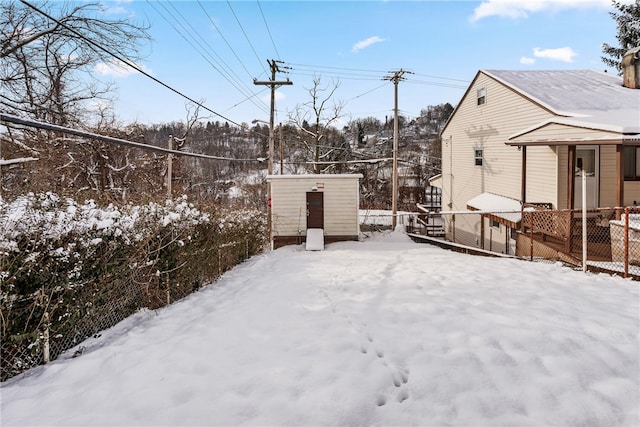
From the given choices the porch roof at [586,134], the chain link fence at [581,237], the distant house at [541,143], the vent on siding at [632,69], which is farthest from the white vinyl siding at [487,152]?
the vent on siding at [632,69]

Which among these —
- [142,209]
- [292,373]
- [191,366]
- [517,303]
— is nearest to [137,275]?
[142,209]

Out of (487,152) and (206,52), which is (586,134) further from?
(206,52)

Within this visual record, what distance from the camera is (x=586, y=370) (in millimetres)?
3092

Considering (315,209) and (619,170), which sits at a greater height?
(619,170)

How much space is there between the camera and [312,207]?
14.0m

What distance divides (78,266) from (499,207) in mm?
12860

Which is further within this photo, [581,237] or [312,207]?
[312,207]

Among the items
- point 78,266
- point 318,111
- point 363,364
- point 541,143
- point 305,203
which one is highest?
point 318,111

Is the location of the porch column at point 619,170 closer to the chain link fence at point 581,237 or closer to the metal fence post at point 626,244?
the chain link fence at point 581,237

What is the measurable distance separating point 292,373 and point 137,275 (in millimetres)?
3277

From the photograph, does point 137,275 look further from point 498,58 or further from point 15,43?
point 498,58

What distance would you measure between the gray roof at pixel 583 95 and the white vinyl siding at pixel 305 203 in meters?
6.94

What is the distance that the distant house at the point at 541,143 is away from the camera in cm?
960

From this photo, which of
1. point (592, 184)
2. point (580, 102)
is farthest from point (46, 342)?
point (580, 102)
